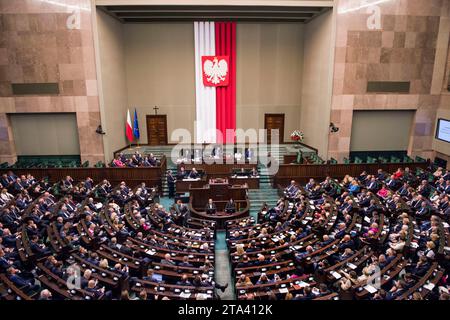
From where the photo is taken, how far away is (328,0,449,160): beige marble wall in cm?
1658

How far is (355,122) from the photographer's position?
18.2 meters

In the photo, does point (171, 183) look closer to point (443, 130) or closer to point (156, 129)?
point (156, 129)

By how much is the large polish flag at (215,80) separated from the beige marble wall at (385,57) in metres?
6.66

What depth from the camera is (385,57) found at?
17016mm

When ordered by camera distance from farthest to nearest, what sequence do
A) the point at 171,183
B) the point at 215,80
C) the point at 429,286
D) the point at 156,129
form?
the point at 156,129 → the point at 215,80 → the point at 171,183 → the point at 429,286

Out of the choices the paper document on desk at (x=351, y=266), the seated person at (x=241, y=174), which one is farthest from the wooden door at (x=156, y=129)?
the paper document on desk at (x=351, y=266)

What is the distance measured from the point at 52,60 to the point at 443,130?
21112 mm

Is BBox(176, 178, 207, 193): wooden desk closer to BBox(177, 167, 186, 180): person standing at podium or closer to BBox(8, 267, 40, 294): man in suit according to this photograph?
BBox(177, 167, 186, 180): person standing at podium

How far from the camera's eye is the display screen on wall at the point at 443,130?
16.9 m

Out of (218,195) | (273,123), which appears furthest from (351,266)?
(273,123)

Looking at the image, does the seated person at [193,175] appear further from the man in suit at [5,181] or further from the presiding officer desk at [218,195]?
the man in suit at [5,181]

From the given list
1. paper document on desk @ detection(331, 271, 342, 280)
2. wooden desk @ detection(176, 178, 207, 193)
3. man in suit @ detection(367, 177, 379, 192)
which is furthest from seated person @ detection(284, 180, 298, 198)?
paper document on desk @ detection(331, 271, 342, 280)
